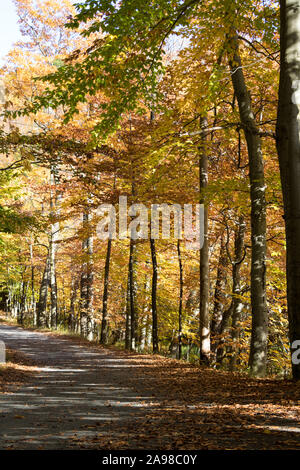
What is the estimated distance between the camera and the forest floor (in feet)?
14.0

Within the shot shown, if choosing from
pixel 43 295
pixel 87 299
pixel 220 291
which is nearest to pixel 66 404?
pixel 220 291

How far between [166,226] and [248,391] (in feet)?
32.3

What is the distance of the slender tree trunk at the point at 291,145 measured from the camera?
21.3ft

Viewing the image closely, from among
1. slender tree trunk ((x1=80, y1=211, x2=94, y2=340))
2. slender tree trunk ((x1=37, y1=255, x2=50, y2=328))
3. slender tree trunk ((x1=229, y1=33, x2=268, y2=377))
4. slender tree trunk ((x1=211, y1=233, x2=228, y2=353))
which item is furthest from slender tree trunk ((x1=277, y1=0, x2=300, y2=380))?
slender tree trunk ((x1=37, y1=255, x2=50, y2=328))

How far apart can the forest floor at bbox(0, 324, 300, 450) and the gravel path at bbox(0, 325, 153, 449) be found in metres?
0.01

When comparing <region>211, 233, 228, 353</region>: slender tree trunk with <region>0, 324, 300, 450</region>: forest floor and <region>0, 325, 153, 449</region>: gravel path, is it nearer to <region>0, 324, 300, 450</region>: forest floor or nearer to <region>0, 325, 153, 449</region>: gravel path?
<region>0, 325, 153, 449</region>: gravel path

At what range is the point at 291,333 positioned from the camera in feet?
21.4

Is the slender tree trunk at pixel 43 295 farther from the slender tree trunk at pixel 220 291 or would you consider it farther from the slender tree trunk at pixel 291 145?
the slender tree trunk at pixel 291 145

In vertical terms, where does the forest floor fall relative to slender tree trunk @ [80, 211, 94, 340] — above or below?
below

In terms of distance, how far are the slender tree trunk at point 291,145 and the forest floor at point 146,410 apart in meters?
1.44

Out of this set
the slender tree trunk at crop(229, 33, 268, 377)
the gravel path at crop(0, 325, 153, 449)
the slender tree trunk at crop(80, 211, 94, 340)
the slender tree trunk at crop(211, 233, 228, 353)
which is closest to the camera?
the gravel path at crop(0, 325, 153, 449)

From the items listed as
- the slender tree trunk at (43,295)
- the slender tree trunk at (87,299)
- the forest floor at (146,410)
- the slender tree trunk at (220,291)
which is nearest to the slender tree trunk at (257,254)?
the forest floor at (146,410)

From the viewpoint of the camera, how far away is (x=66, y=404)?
22.1ft

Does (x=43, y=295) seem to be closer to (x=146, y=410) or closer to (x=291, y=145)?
(x=146, y=410)
